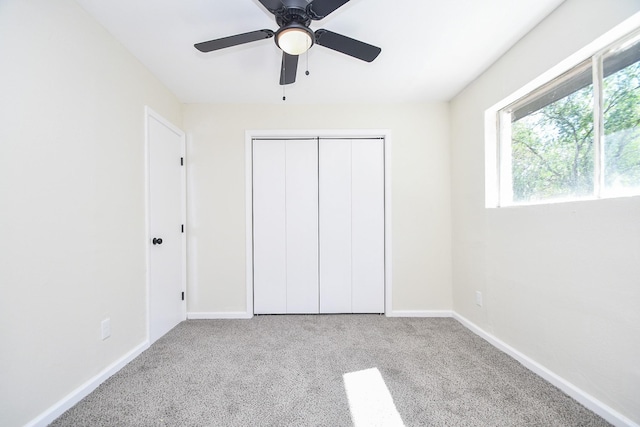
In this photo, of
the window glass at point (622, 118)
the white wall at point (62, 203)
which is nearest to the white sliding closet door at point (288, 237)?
the white wall at point (62, 203)

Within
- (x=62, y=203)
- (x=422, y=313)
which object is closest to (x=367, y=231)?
(x=422, y=313)

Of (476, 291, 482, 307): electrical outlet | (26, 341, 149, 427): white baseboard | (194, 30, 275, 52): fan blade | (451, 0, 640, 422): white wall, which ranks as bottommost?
(26, 341, 149, 427): white baseboard

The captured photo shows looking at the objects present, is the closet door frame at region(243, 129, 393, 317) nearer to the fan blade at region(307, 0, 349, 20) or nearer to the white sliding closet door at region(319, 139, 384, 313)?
the white sliding closet door at region(319, 139, 384, 313)

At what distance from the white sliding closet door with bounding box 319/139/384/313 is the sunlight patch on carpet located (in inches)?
44.8

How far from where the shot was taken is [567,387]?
1.57 m

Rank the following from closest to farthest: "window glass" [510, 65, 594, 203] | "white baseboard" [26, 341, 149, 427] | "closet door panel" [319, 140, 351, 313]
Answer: "white baseboard" [26, 341, 149, 427], "window glass" [510, 65, 594, 203], "closet door panel" [319, 140, 351, 313]

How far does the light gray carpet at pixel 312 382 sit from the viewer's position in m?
1.42

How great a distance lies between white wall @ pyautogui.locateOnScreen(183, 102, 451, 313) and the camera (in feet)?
9.46

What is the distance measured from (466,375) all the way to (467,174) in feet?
5.70

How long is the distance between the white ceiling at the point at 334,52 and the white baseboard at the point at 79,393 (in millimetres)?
2295

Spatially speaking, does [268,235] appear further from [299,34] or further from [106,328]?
[299,34]

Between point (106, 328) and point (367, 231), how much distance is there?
93.0 inches

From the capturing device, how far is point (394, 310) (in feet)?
9.54

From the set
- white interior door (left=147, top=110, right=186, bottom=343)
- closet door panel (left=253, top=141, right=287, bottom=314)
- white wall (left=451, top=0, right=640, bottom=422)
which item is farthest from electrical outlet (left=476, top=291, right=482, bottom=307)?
white interior door (left=147, top=110, right=186, bottom=343)
